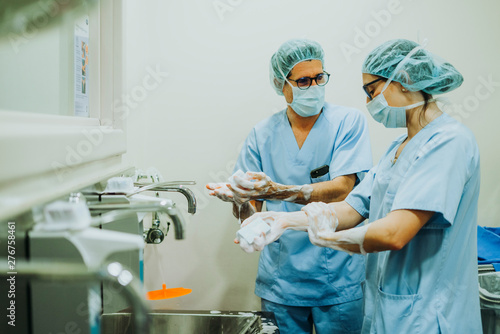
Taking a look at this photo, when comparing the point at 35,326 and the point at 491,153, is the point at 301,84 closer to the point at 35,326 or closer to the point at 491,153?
the point at 491,153

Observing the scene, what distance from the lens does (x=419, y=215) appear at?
3.60ft

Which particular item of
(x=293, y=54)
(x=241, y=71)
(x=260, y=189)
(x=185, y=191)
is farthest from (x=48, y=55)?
(x=241, y=71)

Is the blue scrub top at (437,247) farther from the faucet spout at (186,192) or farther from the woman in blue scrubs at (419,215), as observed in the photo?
the faucet spout at (186,192)

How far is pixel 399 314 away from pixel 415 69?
2.20 feet

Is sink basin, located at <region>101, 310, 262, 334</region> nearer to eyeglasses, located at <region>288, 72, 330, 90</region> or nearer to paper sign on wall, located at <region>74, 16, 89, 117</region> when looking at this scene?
paper sign on wall, located at <region>74, 16, 89, 117</region>

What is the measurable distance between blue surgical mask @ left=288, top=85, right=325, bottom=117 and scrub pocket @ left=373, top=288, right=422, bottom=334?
81 cm

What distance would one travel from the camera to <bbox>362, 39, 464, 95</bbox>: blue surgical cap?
121 cm

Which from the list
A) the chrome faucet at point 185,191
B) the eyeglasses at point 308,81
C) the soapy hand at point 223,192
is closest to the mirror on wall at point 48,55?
the chrome faucet at point 185,191

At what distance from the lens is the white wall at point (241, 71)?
6.97ft

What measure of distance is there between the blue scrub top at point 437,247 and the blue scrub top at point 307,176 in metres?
0.45

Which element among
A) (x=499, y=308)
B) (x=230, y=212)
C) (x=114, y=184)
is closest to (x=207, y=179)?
(x=230, y=212)

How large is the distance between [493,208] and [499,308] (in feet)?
2.49

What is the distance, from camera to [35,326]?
0.78 meters

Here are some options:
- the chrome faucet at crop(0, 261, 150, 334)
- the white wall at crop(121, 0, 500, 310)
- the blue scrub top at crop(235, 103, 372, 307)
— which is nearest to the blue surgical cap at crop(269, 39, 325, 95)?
the blue scrub top at crop(235, 103, 372, 307)
